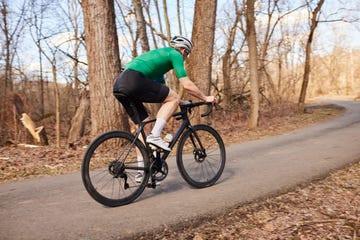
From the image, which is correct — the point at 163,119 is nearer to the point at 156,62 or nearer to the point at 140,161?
the point at 140,161

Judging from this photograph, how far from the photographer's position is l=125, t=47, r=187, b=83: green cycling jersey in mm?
3593

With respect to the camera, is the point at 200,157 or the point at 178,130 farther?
the point at 200,157

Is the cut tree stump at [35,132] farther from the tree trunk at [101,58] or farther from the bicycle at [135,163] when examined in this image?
the bicycle at [135,163]

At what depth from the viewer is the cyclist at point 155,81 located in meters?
3.54

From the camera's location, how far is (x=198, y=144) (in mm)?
4340

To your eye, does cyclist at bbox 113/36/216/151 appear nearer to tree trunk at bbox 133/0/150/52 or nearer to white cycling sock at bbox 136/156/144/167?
white cycling sock at bbox 136/156/144/167

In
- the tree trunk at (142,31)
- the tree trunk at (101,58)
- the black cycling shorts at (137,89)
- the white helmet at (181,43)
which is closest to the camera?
the black cycling shorts at (137,89)

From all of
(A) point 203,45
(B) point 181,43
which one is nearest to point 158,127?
(B) point 181,43

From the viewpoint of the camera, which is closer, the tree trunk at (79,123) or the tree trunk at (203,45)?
the tree trunk at (203,45)

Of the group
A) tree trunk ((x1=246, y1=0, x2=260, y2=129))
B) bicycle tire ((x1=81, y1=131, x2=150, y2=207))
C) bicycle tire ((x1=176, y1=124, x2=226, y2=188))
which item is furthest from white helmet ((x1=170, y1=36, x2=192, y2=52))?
tree trunk ((x1=246, y1=0, x2=260, y2=129))

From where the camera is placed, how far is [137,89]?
139 inches

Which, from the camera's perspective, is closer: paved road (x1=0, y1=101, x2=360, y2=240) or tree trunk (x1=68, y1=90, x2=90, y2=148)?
paved road (x1=0, y1=101, x2=360, y2=240)

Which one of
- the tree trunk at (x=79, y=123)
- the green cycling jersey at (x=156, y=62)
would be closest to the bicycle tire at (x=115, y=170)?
the green cycling jersey at (x=156, y=62)

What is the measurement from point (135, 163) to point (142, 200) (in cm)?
44
